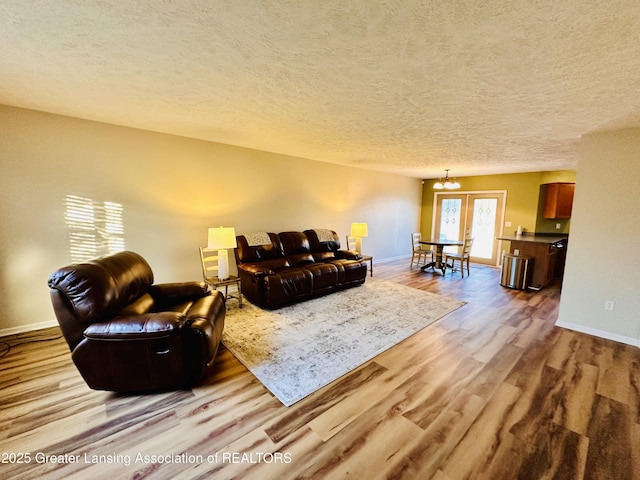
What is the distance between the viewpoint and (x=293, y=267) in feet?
14.3

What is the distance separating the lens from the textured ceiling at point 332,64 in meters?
1.35

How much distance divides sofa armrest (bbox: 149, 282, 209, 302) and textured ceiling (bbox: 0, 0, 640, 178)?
185 centimetres

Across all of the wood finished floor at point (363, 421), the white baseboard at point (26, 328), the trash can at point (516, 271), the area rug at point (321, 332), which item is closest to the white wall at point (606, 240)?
the wood finished floor at point (363, 421)

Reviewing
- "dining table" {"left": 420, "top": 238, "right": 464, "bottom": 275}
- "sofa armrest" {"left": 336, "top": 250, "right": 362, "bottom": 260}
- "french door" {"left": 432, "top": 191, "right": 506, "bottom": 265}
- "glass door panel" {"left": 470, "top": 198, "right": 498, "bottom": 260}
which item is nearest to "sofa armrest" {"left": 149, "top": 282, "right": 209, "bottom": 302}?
"sofa armrest" {"left": 336, "top": 250, "right": 362, "bottom": 260}

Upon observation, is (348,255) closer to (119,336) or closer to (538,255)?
(538,255)

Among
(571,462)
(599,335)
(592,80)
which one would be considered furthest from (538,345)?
(592,80)

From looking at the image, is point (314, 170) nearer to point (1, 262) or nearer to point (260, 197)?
point (260, 197)

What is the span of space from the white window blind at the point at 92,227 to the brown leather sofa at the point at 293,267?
5.20ft

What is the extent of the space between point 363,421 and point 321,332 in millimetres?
1305

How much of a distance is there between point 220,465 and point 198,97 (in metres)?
2.82

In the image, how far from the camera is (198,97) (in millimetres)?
2453

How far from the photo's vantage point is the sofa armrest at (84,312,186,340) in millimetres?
1864

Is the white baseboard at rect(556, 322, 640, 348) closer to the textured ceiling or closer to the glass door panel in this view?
the textured ceiling

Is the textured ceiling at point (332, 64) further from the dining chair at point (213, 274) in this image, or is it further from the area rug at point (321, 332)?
the area rug at point (321, 332)
